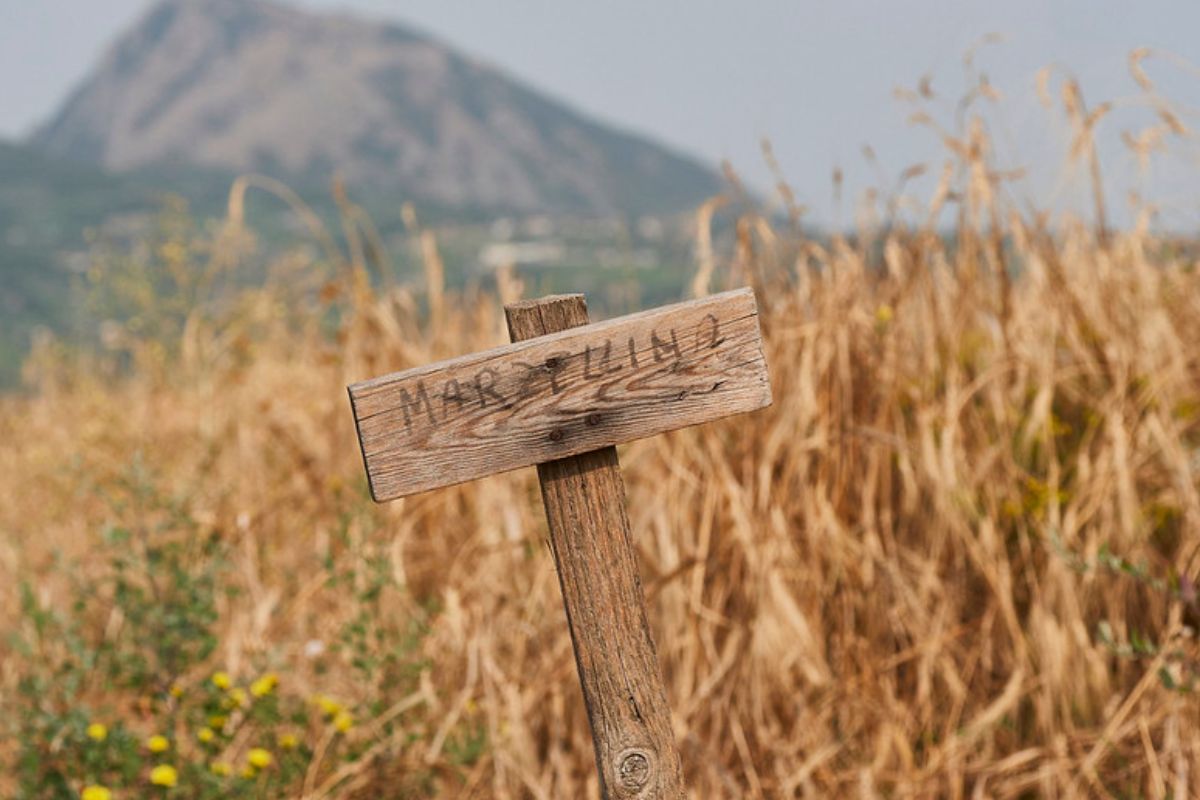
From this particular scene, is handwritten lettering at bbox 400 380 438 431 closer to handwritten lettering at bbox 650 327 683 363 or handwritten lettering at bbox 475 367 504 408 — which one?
handwritten lettering at bbox 475 367 504 408

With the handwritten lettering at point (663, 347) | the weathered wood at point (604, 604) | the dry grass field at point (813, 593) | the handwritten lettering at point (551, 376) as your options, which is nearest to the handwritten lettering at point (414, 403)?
the handwritten lettering at point (551, 376)

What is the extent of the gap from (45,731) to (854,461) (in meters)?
1.89

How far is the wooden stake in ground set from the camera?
54.2 inches

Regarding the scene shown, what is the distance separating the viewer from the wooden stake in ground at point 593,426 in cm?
138

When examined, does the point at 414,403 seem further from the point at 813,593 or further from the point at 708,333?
the point at 813,593

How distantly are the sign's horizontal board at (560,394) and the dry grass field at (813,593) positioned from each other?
0.95m

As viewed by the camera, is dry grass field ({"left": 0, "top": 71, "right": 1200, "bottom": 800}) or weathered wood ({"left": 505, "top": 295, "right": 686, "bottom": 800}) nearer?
weathered wood ({"left": 505, "top": 295, "right": 686, "bottom": 800})

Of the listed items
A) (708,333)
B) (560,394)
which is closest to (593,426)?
(560,394)

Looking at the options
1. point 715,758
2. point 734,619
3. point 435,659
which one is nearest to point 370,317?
point 435,659

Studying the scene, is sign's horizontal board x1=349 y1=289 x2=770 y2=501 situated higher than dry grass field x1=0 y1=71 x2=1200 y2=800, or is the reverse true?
sign's horizontal board x1=349 y1=289 x2=770 y2=501

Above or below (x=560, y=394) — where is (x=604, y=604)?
below

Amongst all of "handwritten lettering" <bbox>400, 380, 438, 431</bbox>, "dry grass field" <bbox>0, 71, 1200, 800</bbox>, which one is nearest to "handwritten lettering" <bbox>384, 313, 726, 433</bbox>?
"handwritten lettering" <bbox>400, 380, 438, 431</bbox>

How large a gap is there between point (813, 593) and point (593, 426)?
1450mm

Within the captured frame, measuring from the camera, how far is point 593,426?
4.61ft
